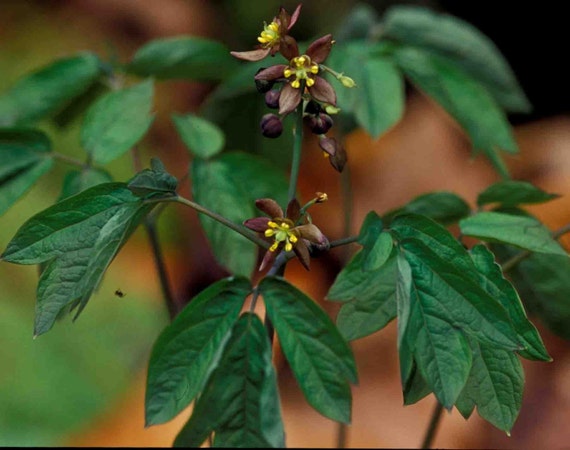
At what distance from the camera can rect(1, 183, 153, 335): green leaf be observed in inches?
30.9

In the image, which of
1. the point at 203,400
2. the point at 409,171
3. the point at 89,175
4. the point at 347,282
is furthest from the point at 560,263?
the point at 409,171

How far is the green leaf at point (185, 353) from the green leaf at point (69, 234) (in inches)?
4.3

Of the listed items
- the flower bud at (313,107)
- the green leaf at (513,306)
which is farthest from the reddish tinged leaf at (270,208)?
the green leaf at (513,306)

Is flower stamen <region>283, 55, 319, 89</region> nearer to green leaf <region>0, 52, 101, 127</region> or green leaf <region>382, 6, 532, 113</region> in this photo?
green leaf <region>0, 52, 101, 127</region>

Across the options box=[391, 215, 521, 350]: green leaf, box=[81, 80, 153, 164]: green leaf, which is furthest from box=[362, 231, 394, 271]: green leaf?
box=[81, 80, 153, 164]: green leaf

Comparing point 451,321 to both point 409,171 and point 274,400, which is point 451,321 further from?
point 409,171

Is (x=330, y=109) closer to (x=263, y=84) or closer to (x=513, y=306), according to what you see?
(x=263, y=84)

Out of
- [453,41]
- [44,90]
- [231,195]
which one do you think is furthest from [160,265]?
[453,41]

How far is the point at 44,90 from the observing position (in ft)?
4.17

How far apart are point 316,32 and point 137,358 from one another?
100 centimetres

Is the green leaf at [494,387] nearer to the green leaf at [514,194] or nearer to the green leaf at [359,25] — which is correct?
the green leaf at [514,194]

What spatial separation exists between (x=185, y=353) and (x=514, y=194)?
0.49m

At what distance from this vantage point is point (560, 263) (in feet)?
3.71

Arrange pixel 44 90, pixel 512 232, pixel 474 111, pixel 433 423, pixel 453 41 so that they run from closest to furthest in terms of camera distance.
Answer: pixel 512 232, pixel 433 423, pixel 44 90, pixel 474 111, pixel 453 41
